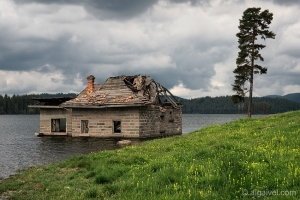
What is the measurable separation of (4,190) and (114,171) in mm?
4023

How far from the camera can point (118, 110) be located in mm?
32562

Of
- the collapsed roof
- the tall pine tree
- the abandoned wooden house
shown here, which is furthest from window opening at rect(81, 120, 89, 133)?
the tall pine tree

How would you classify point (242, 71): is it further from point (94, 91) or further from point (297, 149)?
point (297, 149)

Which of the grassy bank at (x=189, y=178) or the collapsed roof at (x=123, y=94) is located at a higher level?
the collapsed roof at (x=123, y=94)

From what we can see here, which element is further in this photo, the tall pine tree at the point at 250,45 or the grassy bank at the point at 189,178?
the tall pine tree at the point at 250,45

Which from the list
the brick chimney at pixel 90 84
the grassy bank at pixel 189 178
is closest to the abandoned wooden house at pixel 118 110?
the brick chimney at pixel 90 84

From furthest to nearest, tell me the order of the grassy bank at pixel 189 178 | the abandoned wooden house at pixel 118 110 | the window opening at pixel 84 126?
the window opening at pixel 84 126
the abandoned wooden house at pixel 118 110
the grassy bank at pixel 189 178

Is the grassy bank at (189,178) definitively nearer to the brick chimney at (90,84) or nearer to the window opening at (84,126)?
the window opening at (84,126)

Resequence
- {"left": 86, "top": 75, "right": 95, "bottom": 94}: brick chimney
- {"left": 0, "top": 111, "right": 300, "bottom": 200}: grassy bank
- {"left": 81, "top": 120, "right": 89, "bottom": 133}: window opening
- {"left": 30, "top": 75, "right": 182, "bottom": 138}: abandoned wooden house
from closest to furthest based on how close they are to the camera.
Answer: {"left": 0, "top": 111, "right": 300, "bottom": 200}: grassy bank
{"left": 30, "top": 75, "right": 182, "bottom": 138}: abandoned wooden house
{"left": 81, "top": 120, "right": 89, "bottom": 133}: window opening
{"left": 86, "top": 75, "right": 95, "bottom": 94}: brick chimney

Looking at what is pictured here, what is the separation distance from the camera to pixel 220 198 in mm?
7254

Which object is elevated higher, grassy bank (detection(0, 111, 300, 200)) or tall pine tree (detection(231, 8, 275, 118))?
tall pine tree (detection(231, 8, 275, 118))

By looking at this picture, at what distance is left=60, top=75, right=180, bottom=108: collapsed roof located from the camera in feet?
106

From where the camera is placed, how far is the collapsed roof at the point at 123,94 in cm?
3219

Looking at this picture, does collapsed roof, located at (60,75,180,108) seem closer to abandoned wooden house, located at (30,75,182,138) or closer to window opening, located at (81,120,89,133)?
abandoned wooden house, located at (30,75,182,138)
